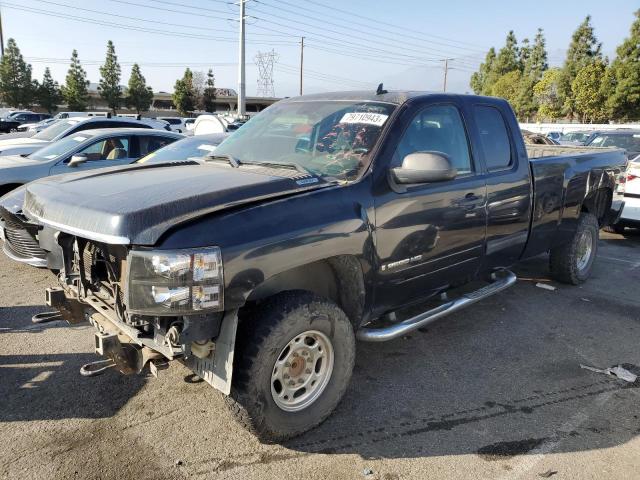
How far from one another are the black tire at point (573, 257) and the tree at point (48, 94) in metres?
63.4

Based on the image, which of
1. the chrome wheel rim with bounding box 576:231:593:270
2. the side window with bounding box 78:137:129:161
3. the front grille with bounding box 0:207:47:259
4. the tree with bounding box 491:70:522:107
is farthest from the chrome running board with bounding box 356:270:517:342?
the tree with bounding box 491:70:522:107

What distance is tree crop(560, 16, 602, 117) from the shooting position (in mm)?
43312

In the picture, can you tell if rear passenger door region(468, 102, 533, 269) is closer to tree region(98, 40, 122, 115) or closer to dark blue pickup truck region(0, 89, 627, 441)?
dark blue pickup truck region(0, 89, 627, 441)

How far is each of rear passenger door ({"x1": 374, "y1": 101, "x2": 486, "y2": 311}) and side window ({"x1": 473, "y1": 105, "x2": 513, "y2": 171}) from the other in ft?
0.81

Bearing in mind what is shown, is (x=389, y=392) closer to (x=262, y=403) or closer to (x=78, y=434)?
(x=262, y=403)

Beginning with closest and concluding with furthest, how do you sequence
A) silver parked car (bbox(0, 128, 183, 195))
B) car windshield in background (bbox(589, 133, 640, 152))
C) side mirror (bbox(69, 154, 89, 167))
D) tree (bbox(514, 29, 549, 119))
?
1. silver parked car (bbox(0, 128, 183, 195))
2. side mirror (bbox(69, 154, 89, 167))
3. car windshield in background (bbox(589, 133, 640, 152))
4. tree (bbox(514, 29, 549, 119))

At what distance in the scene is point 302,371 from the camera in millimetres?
3086

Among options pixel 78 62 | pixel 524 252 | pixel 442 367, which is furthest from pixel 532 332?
pixel 78 62

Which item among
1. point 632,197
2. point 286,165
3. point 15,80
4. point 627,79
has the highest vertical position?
point 627,79

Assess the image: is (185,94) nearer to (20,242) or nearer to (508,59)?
(508,59)

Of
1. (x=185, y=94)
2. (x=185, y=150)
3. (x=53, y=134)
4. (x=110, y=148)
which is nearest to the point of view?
(x=185, y=150)

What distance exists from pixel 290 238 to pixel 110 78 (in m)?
67.0

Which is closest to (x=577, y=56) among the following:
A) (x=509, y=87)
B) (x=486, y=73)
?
(x=509, y=87)

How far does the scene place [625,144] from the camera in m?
11.6
